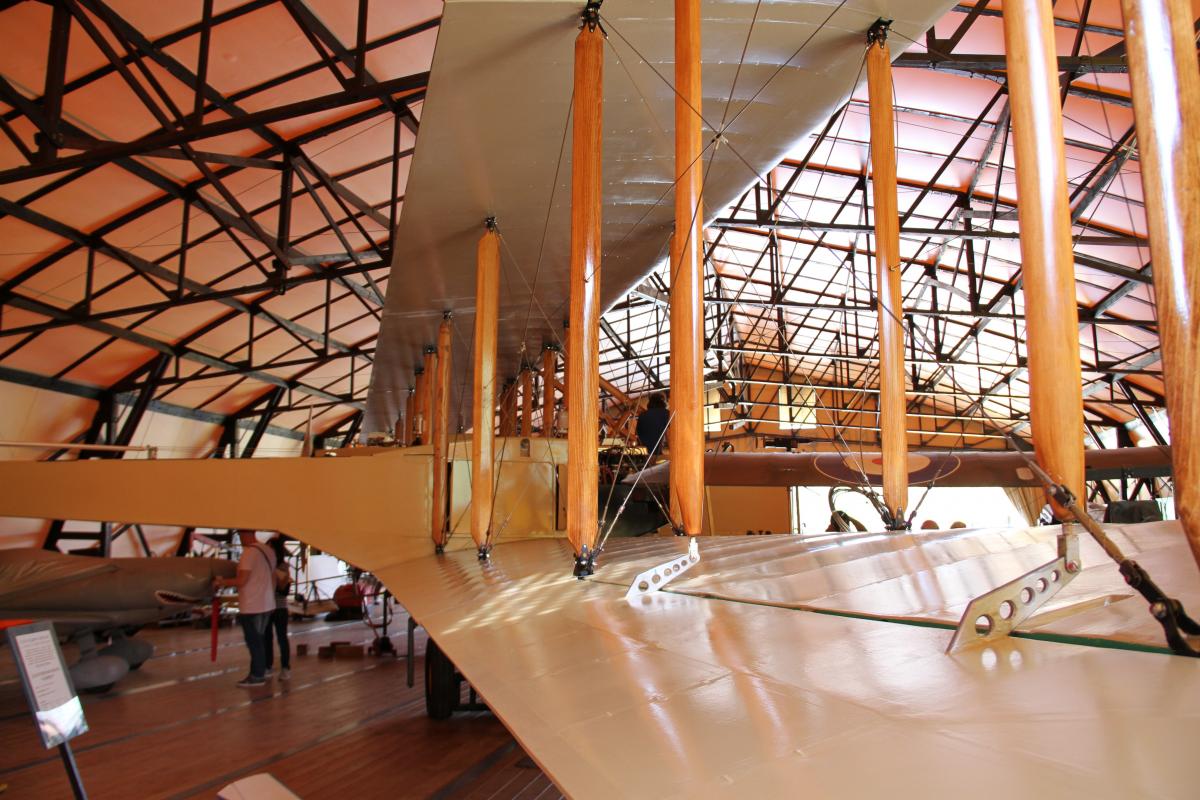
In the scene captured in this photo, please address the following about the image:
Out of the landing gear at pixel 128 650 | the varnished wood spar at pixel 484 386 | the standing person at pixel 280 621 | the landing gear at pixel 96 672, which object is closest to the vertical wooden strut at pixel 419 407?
the standing person at pixel 280 621

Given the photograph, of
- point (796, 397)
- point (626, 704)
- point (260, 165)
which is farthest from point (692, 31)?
point (796, 397)

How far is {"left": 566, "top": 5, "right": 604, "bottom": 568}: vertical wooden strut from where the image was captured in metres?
4.45

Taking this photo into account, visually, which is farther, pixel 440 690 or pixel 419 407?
pixel 419 407

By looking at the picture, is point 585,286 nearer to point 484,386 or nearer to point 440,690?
point 484,386

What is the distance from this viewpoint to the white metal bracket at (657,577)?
3197mm

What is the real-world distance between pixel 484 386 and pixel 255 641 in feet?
12.3

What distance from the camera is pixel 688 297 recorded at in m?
4.11

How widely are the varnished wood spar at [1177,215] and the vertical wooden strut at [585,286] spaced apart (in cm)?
351

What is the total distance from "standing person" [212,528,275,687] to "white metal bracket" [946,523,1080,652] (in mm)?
7886

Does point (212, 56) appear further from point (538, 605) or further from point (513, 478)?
point (538, 605)

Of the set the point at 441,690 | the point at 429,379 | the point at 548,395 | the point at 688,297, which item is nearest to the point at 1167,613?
the point at 688,297

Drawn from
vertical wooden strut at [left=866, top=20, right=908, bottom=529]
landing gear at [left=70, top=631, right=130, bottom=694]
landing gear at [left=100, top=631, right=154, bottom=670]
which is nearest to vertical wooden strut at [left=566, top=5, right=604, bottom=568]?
vertical wooden strut at [left=866, top=20, right=908, bottom=529]

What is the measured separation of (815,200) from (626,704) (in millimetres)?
15978

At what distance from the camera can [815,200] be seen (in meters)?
16.0
